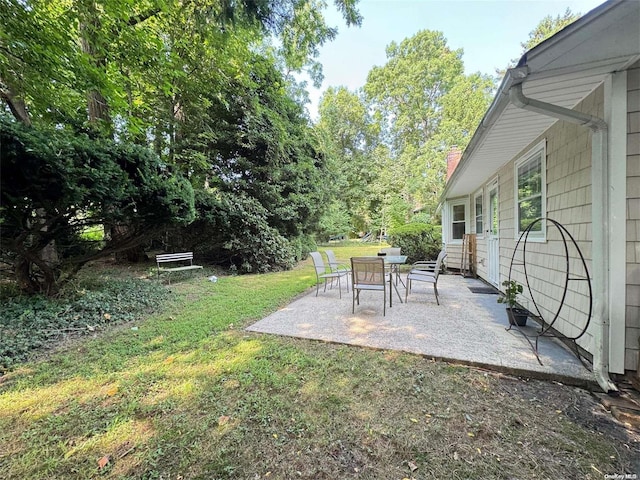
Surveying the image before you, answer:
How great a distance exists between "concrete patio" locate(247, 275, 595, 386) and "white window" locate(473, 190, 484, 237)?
2407mm

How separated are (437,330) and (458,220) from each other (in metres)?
6.24

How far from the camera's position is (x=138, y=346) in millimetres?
3176

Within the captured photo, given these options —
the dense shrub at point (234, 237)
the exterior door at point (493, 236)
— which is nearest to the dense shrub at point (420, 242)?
the exterior door at point (493, 236)

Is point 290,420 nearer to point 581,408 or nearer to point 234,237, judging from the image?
point 581,408

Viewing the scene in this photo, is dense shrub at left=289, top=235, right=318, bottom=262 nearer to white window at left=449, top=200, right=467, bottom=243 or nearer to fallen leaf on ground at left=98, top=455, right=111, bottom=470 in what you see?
white window at left=449, top=200, right=467, bottom=243

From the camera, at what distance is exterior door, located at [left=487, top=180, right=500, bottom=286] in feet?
18.4

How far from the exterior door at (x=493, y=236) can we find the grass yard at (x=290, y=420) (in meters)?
3.97

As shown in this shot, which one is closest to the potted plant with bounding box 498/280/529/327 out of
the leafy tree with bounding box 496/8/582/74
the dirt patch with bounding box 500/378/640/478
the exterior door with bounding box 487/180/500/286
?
the dirt patch with bounding box 500/378/640/478

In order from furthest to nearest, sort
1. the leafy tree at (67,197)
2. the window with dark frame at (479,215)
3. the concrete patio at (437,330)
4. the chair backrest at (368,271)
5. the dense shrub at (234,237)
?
the dense shrub at (234,237)
the window with dark frame at (479,215)
the chair backrest at (368,271)
the leafy tree at (67,197)
the concrete patio at (437,330)

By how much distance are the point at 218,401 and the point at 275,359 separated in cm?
77

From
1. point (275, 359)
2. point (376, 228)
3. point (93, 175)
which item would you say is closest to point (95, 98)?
point (93, 175)

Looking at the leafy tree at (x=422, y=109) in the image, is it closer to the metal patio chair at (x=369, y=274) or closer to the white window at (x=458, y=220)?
the white window at (x=458, y=220)

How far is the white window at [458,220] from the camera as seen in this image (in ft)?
27.5

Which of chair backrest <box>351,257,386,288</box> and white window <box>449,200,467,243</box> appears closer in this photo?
chair backrest <box>351,257,386,288</box>
